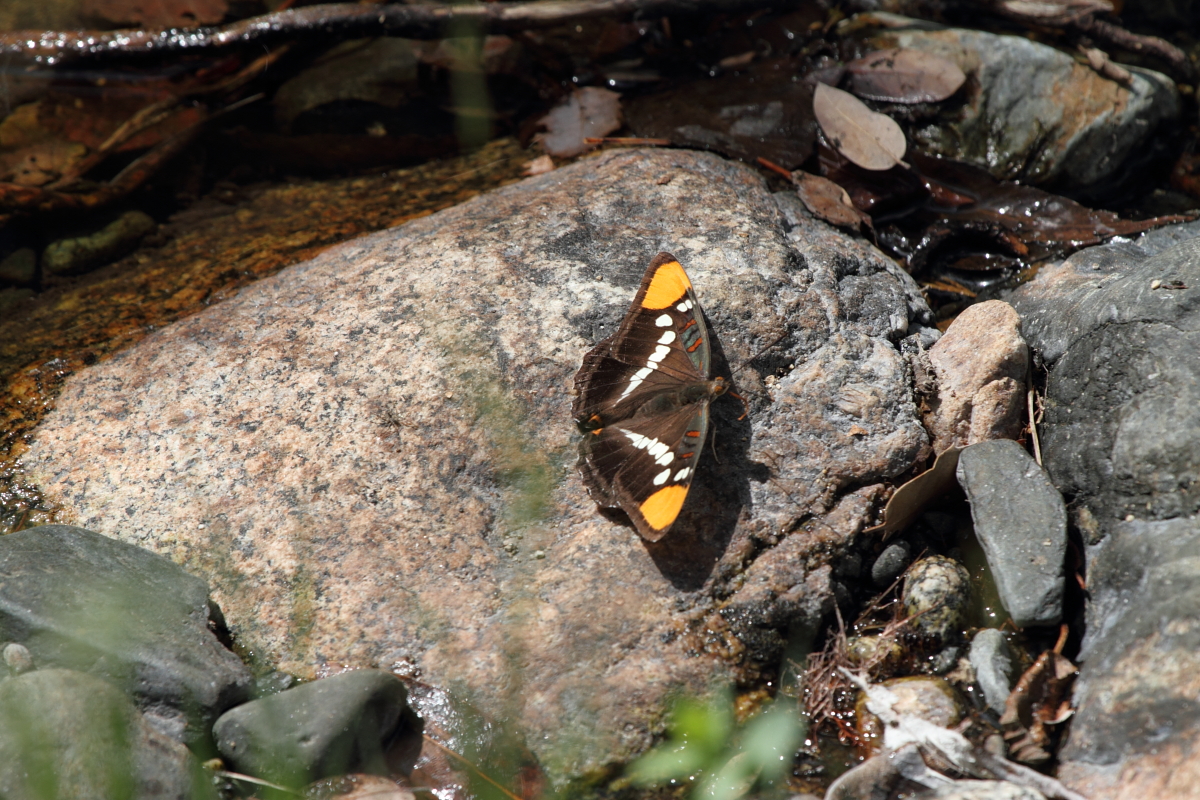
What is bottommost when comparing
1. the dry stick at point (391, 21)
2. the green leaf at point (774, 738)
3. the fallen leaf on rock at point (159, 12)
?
the green leaf at point (774, 738)

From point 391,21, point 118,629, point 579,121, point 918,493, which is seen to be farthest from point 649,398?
point 391,21

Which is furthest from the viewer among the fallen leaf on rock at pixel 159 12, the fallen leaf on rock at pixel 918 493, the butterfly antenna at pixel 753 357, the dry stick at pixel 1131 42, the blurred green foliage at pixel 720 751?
the fallen leaf on rock at pixel 159 12

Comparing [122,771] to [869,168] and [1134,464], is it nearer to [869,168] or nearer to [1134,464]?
[1134,464]

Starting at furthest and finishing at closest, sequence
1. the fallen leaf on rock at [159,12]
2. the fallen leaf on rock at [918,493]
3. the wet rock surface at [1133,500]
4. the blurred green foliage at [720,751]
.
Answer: the fallen leaf on rock at [159,12] < the fallen leaf on rock at [918,493] < the blurred green foliage at [720,751] < the wet rock surface at [1133,500]

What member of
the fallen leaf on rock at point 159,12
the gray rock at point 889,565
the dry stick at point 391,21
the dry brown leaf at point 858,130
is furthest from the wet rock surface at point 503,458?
the fallen leaf on rock at point 159,12

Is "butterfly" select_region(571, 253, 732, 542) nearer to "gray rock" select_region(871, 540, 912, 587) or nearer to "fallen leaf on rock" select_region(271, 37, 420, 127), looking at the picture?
"gray rock" select_region(871, 540, 912, 587)

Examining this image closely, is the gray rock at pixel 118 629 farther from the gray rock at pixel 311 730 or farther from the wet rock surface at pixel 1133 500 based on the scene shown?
the wet rock surface at pixel 1133 500
